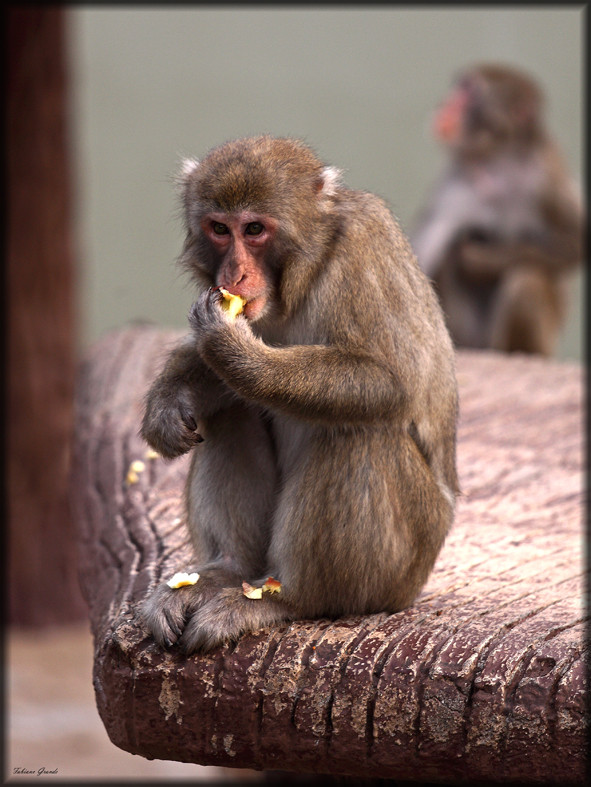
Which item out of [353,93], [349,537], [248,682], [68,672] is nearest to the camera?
[248,682]

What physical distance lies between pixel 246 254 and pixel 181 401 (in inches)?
18.3

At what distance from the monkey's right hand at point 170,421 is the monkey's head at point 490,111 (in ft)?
21.3

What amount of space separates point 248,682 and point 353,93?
1086cm

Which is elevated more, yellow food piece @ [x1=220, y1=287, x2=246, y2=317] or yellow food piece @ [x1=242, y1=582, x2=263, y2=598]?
yellow food piece @ [x1=220, y1=287, x2=246, y2=317]

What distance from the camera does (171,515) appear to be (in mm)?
3939

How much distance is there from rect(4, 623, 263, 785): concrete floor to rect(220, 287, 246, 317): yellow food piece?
14.4 feet

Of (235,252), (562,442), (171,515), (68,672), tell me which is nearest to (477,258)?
(562,442)

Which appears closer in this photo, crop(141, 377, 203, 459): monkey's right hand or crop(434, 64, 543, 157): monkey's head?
crop(141, 377, 203, 459): monkey's right hand

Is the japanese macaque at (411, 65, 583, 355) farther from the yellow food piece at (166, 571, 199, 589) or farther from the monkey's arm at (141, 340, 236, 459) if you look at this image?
the yellow food piece at (166, 571, 199, 589)

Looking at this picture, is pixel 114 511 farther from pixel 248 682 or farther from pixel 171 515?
pixel 248 682

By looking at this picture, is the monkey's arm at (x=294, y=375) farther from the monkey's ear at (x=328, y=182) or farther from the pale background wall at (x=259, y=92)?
the pale background wall at (x=259, y=92)

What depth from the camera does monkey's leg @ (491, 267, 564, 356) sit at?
28.6 ft

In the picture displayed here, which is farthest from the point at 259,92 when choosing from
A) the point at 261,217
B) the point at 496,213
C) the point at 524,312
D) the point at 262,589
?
the point at 262,589

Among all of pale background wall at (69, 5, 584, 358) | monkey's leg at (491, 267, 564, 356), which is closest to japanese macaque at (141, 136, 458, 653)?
monkey's leg at (491, 267, 564, 356)
